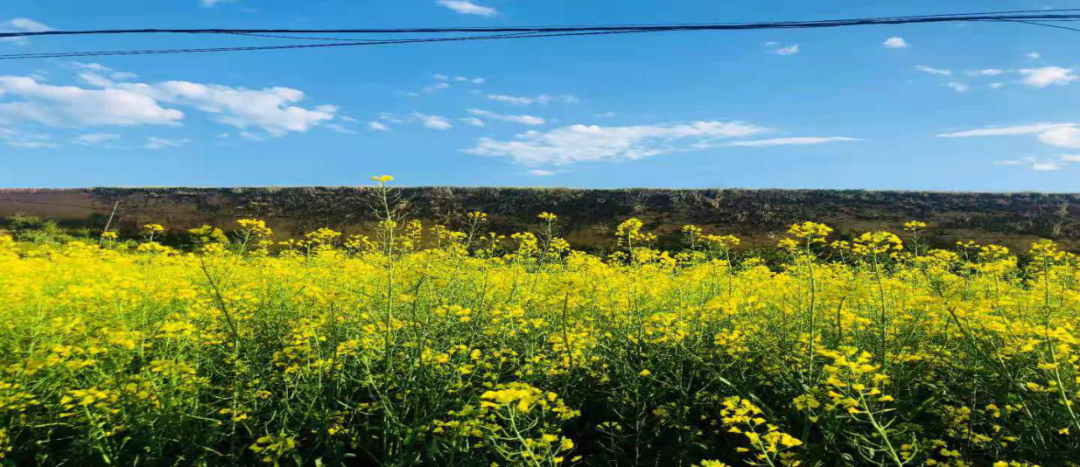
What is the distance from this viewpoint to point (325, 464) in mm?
3418

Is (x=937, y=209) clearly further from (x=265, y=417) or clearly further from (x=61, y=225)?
(x=61, y=225)

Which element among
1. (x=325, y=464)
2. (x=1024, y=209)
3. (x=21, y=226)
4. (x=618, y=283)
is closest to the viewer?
(x=325, y=464)

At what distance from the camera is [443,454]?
3203 millimetres

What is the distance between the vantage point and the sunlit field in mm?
3156

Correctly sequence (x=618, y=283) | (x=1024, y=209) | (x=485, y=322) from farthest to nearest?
1. (x=1024, y=209)
2. (x=618, y=283)
3. (x=485, y=322)

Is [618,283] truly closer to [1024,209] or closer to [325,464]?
[325,464]

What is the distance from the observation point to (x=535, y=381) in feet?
13.2

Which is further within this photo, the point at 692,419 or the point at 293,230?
the point at 293,230

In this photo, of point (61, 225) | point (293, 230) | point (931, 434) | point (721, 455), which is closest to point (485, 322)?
point (721, 455)

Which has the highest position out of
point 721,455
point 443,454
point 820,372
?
point 820,372

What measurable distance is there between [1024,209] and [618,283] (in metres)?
21.2

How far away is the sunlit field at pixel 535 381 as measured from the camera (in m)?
3.16

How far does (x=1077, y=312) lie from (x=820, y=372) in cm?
390

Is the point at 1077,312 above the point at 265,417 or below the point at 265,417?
above
